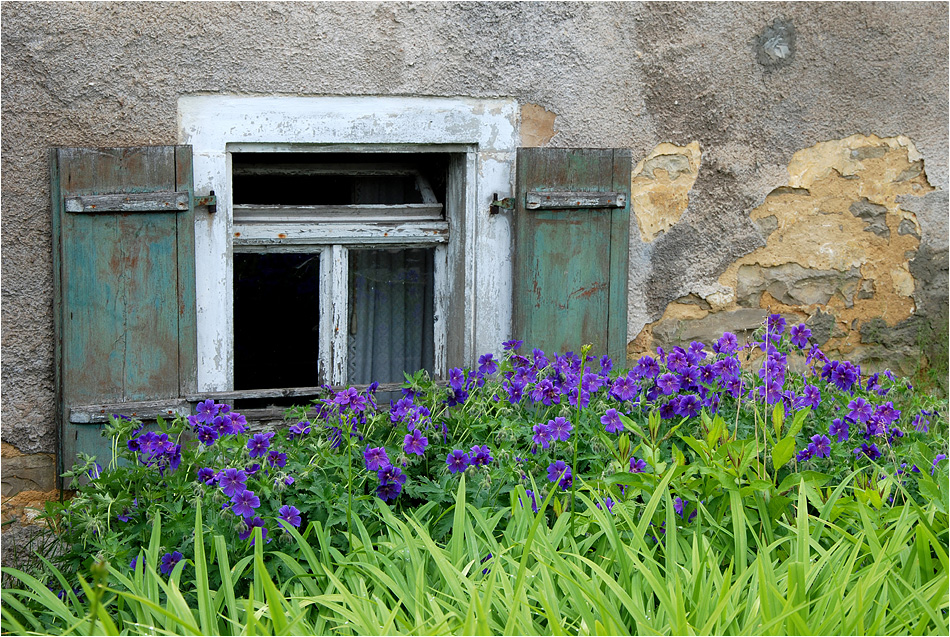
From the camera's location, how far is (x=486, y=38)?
3723 mm

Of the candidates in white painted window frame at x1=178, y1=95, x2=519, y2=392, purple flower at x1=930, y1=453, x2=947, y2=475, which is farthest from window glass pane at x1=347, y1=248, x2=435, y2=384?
purple flower at x1=930, y1=453, x2=947, y2=475

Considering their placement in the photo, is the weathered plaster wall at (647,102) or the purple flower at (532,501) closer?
the purple flower at (532,501)

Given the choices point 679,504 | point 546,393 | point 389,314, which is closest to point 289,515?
point 546,393

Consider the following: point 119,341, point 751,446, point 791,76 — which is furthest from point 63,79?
point 791,76

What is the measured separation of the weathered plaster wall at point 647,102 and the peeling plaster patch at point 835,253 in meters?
0.01

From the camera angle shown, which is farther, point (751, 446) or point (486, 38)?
point (486, 38)

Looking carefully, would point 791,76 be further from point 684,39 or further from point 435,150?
point 435,150

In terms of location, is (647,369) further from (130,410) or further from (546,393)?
(130,410)

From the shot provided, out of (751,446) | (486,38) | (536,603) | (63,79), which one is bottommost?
(536,603)

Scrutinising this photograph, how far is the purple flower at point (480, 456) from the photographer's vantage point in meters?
2.64

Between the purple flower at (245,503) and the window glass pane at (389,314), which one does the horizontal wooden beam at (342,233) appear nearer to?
the window glass pane at (389,314)

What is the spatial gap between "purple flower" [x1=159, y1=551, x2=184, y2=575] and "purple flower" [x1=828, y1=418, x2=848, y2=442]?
200cm

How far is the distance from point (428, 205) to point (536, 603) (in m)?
2.07

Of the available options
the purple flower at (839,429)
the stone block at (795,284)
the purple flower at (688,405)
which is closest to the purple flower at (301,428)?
the purple flower at (688,405)
